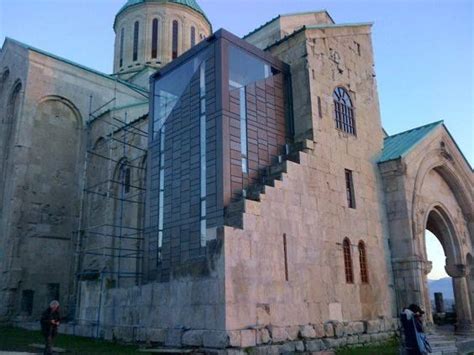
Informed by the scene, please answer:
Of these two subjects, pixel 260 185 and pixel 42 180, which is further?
pixel 42 180

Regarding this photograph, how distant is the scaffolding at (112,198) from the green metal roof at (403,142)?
1022 centimetres

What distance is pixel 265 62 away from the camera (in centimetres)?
1445

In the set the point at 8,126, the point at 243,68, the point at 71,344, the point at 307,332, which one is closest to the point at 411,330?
the point at 307,332

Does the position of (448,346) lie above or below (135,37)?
below

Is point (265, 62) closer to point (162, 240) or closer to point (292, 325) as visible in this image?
point (162, 240)

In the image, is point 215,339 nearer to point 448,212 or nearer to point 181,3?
point 448,212

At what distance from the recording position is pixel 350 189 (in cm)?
1473

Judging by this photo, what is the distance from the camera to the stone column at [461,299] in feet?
55.1

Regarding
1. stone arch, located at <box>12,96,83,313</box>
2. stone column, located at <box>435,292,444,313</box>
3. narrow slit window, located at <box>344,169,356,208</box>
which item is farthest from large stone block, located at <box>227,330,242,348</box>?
stone column, located at <box>435,292,444,313</box>

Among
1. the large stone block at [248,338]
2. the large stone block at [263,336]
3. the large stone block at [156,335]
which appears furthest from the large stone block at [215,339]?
the large stone block at [156,335]

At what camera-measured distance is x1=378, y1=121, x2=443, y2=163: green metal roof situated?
1595 cm

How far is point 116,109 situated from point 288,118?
1071 cm

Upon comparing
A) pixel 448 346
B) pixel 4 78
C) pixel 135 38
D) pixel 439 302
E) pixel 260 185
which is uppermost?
pixel 135 38

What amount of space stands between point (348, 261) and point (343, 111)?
5287 millimetres
